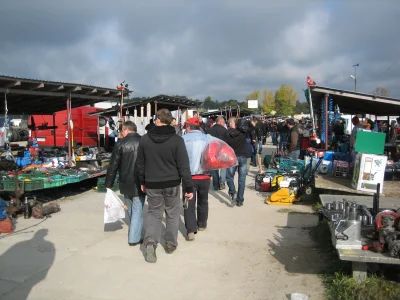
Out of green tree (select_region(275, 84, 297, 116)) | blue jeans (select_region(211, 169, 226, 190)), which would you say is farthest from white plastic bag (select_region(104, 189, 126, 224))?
green tree (select_region(275, 84, 297, 116))

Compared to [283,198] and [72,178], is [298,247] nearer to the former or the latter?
[283,198]

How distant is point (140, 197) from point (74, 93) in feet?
20.4

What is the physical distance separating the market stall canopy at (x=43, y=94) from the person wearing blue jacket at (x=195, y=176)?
4570mm

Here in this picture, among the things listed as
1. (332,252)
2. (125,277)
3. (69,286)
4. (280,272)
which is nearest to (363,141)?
(332,252)

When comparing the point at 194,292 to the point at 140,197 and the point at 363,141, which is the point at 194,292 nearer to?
the point at 140,197

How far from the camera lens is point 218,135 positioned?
9070 millimetres

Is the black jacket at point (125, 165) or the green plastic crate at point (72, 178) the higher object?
the black jacket at point (125, 165)

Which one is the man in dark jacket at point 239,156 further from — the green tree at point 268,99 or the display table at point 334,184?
the green tree at point 268,99

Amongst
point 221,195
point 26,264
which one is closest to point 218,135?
point 221,195

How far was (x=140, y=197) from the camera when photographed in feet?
18.3

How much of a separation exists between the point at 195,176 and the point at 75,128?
11547 mm

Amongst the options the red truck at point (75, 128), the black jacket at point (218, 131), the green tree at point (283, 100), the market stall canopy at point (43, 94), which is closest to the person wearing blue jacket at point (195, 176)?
the black jacket at point (218, 131)

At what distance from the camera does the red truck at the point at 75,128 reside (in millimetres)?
16250

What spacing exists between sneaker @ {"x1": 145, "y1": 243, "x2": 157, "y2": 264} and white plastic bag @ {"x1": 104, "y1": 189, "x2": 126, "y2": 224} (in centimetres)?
107
